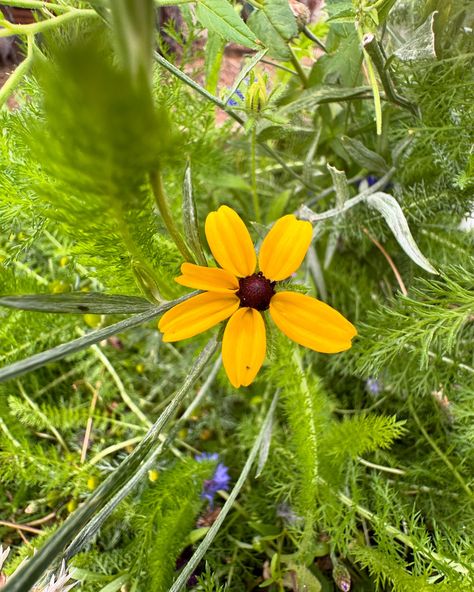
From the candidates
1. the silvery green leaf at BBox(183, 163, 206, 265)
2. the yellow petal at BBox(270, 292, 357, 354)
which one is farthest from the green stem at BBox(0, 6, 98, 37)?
the yellow petal at BBox(270, 292, 357, 354)

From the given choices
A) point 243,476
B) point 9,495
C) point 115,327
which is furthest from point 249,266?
point 9,495

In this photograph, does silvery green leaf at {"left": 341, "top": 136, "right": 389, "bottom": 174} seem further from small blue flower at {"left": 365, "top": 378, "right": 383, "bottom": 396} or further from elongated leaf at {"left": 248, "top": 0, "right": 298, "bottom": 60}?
small blue flower at {"left": 365, "top": 378, "right": 383, "bottom": 396}

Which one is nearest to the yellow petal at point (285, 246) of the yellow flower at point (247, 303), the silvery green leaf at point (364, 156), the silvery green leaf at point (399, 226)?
the yellow flower at point (247, 303)

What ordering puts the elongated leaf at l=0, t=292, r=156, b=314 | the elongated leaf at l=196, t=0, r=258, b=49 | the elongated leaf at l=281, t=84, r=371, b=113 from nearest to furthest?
1. the elongated leaf at l=0, t=292, r=156, b=314
2. the elongated leaf at l=196, t=0, r=258, b=49
3. the elongated leaf at l=281, t=84, r=371, b=113

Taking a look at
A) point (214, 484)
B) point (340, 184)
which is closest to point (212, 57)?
point (340, 184)

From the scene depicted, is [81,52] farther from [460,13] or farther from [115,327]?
[460,13]

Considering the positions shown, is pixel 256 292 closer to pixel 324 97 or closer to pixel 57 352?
pixel 57 352

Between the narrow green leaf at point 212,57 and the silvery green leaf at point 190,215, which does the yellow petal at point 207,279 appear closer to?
the silvery green leaf at point 190,215
